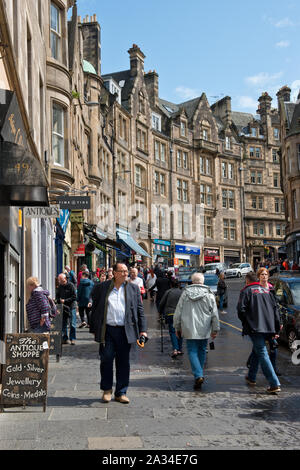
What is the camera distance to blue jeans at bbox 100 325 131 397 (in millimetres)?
7109

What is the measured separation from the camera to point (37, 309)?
878 centimetres

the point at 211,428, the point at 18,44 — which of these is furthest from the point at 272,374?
the point at 18,44

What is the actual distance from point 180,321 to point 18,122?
4249 mm

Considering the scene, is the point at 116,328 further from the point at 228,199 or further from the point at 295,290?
the point at 228,199

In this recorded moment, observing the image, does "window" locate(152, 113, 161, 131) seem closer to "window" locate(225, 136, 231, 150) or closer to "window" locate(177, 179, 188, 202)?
"window" locate(177, 179, 188, 202)

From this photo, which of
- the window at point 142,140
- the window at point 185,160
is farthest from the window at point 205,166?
the window at point 142,140

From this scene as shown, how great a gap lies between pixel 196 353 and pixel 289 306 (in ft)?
14.4

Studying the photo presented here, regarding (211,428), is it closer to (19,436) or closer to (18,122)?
(19,436)

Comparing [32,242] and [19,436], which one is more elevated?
[32,242]

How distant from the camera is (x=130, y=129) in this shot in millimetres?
47656

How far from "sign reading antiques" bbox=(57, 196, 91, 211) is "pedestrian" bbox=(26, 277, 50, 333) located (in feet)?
20.0

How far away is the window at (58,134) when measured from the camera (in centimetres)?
1970

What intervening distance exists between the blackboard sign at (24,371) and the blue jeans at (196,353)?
252 cm

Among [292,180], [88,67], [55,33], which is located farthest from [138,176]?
[55,33]
